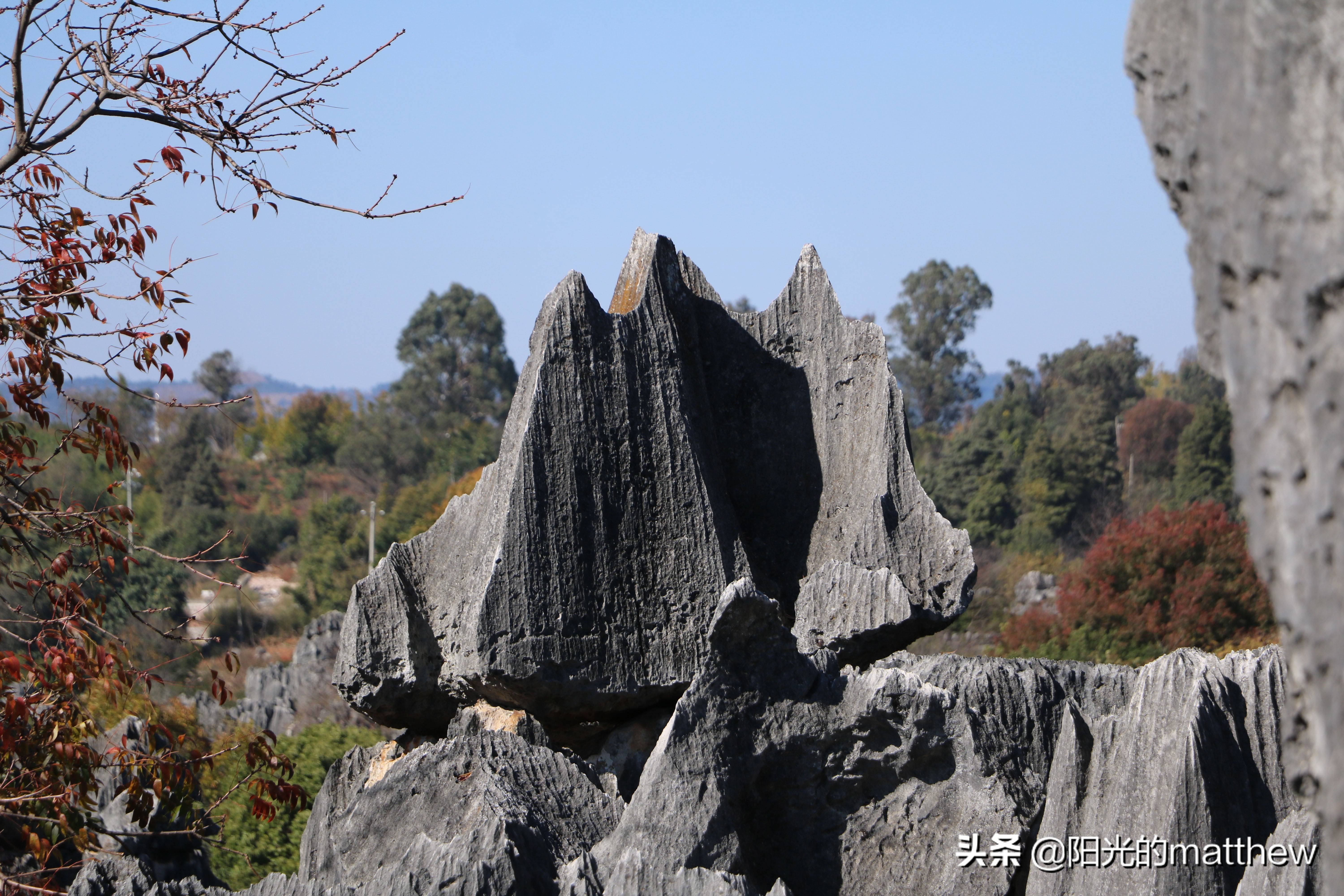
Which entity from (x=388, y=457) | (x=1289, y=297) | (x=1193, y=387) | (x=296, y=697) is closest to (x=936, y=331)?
(x=1193, y=387)

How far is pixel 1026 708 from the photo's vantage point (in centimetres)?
405

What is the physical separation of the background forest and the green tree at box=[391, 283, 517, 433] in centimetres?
9

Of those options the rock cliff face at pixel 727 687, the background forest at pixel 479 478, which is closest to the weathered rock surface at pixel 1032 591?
the background forest at pixel 479 478

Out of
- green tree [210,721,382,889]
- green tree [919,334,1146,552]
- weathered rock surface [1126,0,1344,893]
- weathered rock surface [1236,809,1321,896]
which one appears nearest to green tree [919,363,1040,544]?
green tree [919,334,1146,552]

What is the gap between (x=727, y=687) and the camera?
145 inches

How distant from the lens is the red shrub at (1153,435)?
33438 millimetres

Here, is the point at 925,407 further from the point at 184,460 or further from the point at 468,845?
the point at 468,845

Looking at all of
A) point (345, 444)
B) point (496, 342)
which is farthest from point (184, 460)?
point (496, 342)

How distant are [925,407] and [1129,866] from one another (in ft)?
143

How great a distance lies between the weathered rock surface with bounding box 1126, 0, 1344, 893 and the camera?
3.59ft

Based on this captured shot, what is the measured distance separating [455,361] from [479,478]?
40.0m

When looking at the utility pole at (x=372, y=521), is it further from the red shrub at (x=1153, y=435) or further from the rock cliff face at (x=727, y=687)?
the red shrub at (x=1153, y=435)

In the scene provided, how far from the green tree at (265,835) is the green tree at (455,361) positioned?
36.4 metres

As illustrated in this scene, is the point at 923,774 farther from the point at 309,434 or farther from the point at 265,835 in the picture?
the point at 309,434
